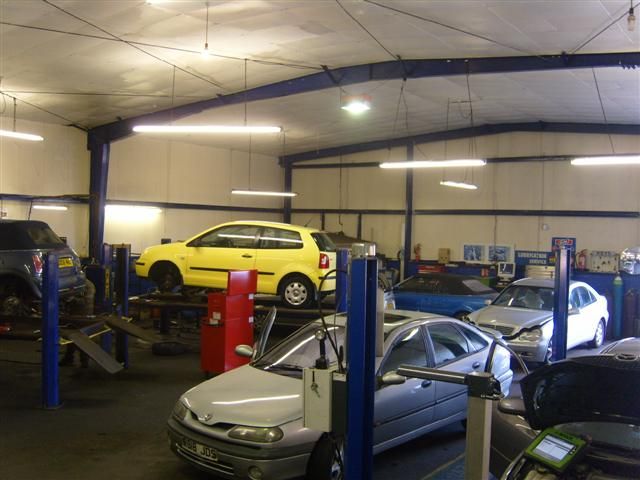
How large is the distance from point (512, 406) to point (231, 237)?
25.6 feet

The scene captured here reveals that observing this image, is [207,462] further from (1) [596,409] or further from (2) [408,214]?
(2) [408,214]

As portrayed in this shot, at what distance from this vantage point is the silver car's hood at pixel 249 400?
14.5 feet

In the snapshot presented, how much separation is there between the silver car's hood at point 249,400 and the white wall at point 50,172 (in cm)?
1060

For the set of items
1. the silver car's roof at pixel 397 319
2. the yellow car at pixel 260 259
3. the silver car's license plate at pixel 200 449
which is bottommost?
the silver car's license plate at pixel 200 449

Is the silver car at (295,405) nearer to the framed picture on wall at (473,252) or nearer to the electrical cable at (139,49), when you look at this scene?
the electrical cable at (139,49)

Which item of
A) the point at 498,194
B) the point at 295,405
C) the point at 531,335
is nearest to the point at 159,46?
the point at 295,405

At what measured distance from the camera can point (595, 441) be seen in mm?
2770

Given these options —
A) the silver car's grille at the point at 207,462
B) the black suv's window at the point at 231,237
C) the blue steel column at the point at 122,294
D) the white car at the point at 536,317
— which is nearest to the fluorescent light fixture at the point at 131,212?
the black suv's window at the point at 231,237

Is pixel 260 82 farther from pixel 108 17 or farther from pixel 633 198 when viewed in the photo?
pixel 633 198

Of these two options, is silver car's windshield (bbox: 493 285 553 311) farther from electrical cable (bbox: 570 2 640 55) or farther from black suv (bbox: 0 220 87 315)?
black suv (bbox: 0 220 87 315)

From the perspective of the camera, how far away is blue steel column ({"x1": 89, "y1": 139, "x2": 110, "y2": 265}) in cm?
1473

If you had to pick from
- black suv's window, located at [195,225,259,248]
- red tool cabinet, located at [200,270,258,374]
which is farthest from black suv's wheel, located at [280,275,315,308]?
red tool cabinet, located at [200,270,258,374]

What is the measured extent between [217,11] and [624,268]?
1158cm

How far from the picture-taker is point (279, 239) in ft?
33.6
